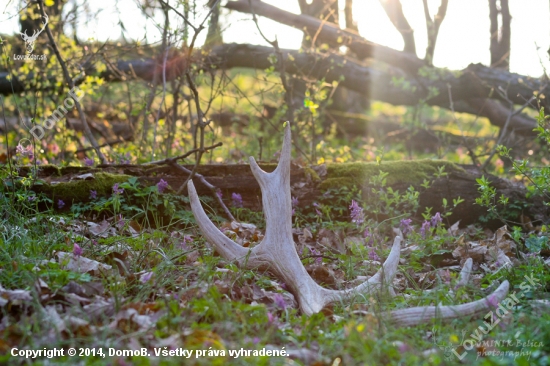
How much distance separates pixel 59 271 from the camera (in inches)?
117

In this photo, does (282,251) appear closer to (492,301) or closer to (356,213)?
(356,213)

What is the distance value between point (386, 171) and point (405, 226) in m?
0.95

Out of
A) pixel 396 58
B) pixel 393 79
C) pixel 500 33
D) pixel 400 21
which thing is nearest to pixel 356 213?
pixel 393 79

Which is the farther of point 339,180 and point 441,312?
point 339,180

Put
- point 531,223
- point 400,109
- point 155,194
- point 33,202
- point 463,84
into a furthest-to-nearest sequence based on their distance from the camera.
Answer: point 400,109 < point 463,84 < point 531,223 < point 155,194 < point 33,202

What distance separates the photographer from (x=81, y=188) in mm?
4766

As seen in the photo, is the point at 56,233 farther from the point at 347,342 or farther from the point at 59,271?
the point at 347,342

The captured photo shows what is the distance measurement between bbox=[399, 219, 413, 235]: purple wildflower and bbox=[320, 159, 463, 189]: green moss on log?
715mm

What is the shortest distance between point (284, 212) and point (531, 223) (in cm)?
288

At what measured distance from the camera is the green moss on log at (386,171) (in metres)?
5.43

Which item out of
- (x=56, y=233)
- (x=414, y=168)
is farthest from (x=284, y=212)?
(x=414, y=168)

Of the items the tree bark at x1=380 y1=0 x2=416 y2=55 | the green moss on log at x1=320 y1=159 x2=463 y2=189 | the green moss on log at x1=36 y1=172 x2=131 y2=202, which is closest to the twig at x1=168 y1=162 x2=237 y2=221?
the green moss on log at x1=36 y1=172 x2=131 y2=202

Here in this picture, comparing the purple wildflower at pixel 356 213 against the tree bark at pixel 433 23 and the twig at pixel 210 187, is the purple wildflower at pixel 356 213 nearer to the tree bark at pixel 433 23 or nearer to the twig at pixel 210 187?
the twig at pixel 210 187

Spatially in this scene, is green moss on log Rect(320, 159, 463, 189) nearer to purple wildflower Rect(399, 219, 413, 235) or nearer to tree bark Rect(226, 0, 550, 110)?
purple wildflower Rect(399, 219, 413, 235)
